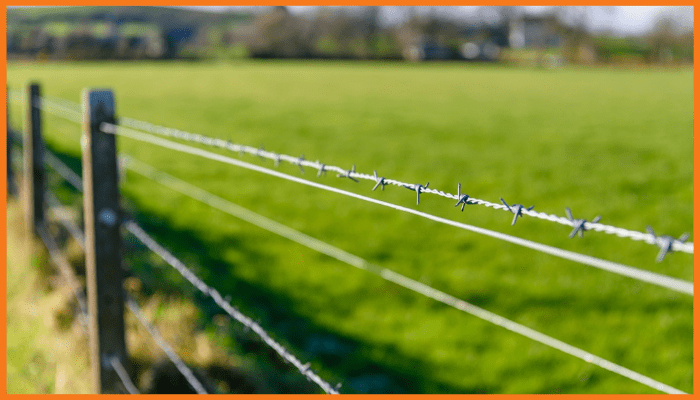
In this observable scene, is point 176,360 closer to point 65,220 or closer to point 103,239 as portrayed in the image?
point 103,239

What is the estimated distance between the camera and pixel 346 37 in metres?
73.3

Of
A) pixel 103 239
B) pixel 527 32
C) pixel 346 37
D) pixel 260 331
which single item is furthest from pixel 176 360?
pixel 527 32

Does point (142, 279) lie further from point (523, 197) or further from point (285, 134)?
point (285, 134)

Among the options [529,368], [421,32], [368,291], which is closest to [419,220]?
[368,291]

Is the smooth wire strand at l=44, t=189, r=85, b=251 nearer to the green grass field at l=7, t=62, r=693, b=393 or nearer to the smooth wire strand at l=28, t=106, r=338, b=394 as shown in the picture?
the smooth wire strand at l=28, t=106, r=338, b=394

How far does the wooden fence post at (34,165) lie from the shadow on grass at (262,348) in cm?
81

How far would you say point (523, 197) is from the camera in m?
6.25

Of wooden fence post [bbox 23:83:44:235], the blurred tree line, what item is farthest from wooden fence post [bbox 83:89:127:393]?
the blurred tree line

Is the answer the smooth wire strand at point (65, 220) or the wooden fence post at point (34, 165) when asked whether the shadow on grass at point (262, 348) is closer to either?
the smooth wire strand at point (65, 220)

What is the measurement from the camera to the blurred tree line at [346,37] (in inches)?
2425

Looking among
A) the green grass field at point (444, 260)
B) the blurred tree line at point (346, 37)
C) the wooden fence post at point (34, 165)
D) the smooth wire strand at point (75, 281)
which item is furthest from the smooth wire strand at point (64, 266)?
the blurred tree line at point (346, 37)

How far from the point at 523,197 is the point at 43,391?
4969mm

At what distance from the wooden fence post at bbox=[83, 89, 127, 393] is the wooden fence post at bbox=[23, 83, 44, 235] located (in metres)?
2.40

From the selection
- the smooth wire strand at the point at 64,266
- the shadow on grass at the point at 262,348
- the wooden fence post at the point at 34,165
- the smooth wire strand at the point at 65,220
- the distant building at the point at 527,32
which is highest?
the distant building at the point at 527,32
